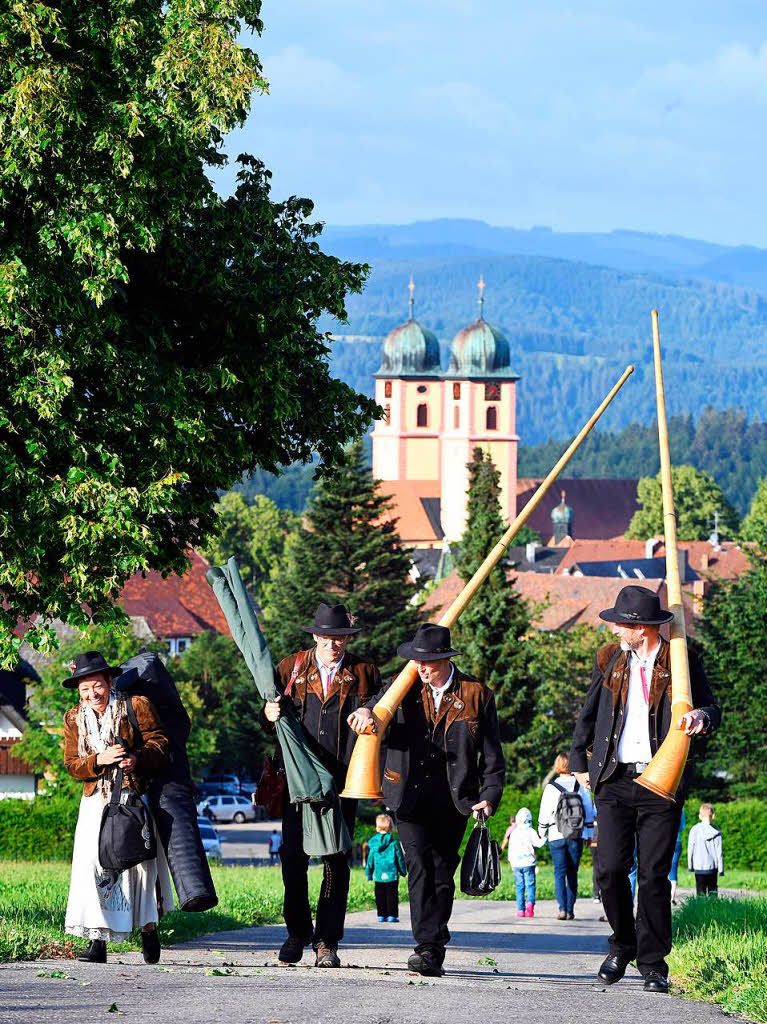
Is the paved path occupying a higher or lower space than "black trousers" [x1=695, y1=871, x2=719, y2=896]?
higher

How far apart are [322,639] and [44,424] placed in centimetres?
713

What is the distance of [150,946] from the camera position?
33.3 feet

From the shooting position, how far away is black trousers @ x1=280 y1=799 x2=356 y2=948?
10.3 m

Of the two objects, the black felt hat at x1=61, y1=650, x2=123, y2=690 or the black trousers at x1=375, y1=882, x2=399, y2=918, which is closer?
the black felt hat at x1=61, y1=650, x2=123, y2=690

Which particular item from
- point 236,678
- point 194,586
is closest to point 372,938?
point 236,678

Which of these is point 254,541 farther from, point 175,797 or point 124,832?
point 124,832

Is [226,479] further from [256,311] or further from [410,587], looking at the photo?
[410,587]

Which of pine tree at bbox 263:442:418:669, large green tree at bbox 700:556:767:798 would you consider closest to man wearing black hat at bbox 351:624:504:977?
large green tree at bbox 700:556:767:798

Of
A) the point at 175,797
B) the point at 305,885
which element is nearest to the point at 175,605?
the point at 305,885

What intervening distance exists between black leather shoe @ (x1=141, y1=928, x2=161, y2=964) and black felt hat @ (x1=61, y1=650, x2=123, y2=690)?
4.40 feet

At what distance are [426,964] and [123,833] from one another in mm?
1674

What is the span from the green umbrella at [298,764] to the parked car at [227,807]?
71.8 meters

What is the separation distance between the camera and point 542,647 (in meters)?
70.4

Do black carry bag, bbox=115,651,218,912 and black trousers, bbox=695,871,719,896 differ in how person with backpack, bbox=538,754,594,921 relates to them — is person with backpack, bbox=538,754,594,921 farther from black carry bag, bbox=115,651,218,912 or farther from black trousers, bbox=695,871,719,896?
black carry bag, bbox=115,651,218,912
